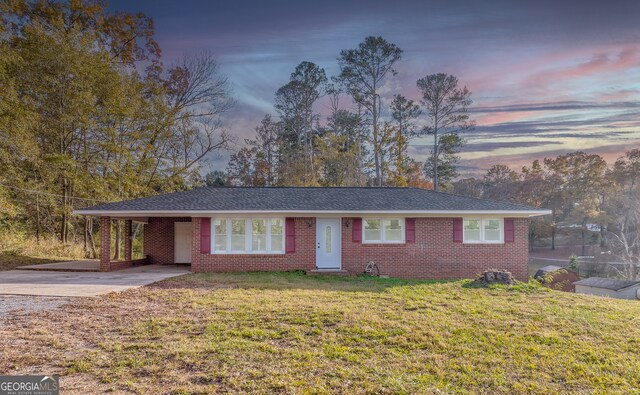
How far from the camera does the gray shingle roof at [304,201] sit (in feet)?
41.9

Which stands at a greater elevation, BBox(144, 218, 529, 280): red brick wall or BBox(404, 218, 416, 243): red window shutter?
BBox(404, 218, 416, 243): red window shutter

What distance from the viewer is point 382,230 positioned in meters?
13.2

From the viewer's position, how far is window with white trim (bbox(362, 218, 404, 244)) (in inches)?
519

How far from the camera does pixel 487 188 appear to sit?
42500 millimetres

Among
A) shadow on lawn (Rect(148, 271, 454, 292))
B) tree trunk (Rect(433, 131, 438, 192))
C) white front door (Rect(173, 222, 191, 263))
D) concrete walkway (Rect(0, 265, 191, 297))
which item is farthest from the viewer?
tree trunk (Rect(433, 131, 438, 192))

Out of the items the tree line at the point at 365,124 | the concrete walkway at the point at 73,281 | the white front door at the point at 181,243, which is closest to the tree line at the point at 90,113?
the concrete walkway at the point at 73,281

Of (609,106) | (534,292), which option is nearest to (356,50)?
(609,106)

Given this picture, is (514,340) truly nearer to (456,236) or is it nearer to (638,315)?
(638,315)

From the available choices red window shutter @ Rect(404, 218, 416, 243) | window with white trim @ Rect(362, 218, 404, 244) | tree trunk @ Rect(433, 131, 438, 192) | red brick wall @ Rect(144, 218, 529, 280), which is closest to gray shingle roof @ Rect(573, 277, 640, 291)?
red brick wall @ Rect(144, 218, 529, 280)

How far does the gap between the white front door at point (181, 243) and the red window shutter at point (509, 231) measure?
12.5 m

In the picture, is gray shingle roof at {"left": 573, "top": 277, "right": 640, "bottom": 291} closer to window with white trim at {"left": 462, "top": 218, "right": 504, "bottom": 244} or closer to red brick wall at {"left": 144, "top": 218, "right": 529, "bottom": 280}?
red brick wall at {"left": 144, "top": 218, "right": 529, "bottom": 280}

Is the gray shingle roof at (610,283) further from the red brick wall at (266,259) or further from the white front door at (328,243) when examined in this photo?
the red brick wall at (266,259)

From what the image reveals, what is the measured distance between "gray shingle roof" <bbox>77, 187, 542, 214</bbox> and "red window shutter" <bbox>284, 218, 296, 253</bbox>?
591 millimetres

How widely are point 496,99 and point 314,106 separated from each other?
14.2 meters
